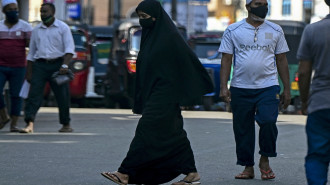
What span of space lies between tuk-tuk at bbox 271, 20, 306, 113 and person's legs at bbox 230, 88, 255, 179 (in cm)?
1093

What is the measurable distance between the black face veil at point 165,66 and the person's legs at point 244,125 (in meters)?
0.85

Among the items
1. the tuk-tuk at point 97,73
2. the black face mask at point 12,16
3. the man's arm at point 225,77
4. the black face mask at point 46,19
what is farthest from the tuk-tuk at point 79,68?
the man's arm at point 225,77

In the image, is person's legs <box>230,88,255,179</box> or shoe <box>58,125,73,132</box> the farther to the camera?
shoe <box>58,125,73,132</box>

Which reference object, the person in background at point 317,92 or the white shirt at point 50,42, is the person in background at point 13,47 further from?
the person in background at point 317,92

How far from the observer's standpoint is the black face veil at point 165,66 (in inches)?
327

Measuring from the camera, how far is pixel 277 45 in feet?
30.2

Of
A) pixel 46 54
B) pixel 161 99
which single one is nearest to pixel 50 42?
pixel 46 54

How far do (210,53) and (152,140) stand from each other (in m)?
14.6

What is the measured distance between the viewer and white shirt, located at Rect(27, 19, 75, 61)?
1340 centimetres

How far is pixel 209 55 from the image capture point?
22.6 m

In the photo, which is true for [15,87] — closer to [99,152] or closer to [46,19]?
[46,19]

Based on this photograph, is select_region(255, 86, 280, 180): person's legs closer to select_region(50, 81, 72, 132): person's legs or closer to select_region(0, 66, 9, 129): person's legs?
select_region(50, 81, 72, 132): person's legs

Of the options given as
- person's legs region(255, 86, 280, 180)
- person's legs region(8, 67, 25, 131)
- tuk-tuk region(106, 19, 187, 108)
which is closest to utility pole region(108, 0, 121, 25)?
tuk-tuk region(106, 19, 187, 108)

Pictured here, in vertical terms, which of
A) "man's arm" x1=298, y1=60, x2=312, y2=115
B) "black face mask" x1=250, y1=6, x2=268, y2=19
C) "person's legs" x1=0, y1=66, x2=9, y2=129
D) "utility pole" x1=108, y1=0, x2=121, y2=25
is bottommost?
"utility pole" x1=108, y1=0, x2=121, y2=25
